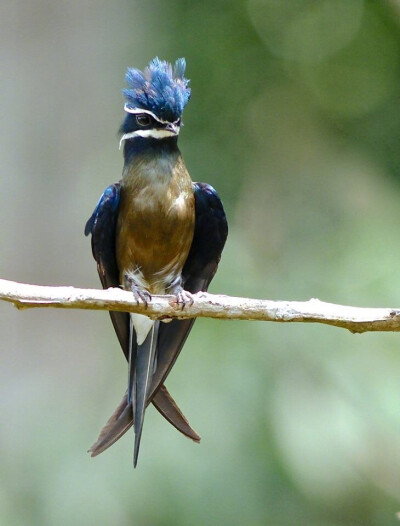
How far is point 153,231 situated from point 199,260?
18.9 inches

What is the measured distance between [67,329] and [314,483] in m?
3.21

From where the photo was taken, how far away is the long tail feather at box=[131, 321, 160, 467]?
207 inches

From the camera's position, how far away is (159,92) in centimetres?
522

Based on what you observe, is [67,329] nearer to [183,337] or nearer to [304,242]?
[304,242]

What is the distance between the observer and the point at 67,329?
9109 mm

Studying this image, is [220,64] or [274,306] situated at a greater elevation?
[220,64]

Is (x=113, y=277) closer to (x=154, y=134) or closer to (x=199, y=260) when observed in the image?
(x=199, y=260)

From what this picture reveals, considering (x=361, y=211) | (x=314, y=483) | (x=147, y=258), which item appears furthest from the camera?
(x=361, y=211)

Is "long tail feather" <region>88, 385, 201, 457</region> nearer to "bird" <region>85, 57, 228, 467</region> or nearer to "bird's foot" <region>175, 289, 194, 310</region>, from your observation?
"bird" <region>85, 57, 228, 467</region>

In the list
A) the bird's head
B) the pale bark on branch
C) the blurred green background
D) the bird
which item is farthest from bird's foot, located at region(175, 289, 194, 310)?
the blurred green background

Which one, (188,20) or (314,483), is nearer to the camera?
(314,483)

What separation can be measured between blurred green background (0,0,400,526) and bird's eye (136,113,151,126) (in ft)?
6.14

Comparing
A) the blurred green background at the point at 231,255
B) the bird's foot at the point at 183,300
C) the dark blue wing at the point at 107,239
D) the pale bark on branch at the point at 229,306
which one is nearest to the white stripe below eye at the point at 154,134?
the dark blue wing at the point at 107,239

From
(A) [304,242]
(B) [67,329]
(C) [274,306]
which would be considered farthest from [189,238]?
(B) [67,329]
